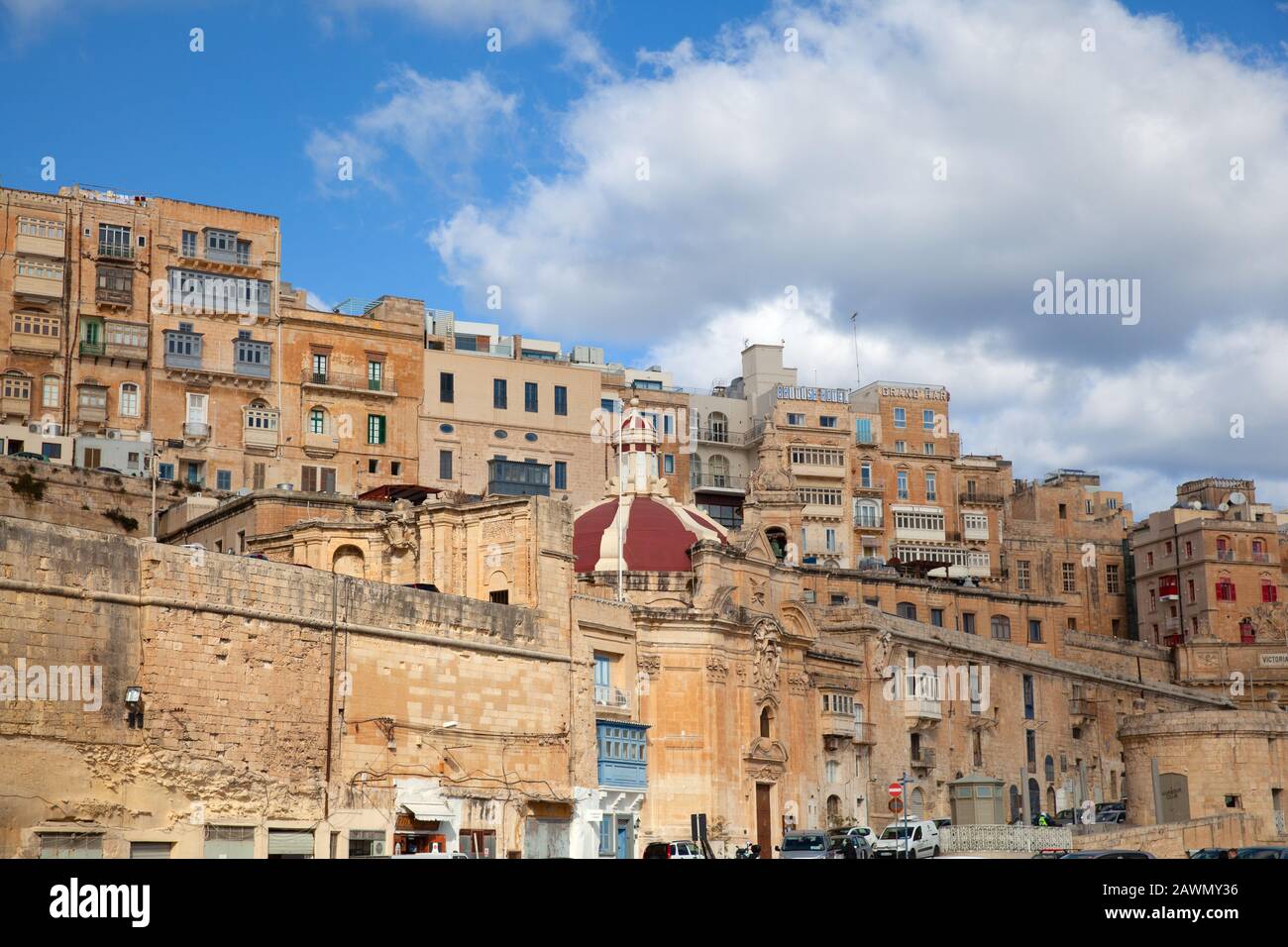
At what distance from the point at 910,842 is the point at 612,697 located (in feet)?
29.3

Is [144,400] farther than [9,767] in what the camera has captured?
Yes

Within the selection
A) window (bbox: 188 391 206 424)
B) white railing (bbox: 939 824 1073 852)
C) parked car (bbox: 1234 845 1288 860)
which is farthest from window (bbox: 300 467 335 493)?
parked car (bbox: 1234 845 1288 860)

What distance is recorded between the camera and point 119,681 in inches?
1247

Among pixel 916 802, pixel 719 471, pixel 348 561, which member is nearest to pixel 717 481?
pixel 719 471

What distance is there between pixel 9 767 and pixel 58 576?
139 inches

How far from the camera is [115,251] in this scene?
67.8 meters

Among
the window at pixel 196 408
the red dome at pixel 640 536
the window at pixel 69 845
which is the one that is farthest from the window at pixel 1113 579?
the window at pixel 69 845

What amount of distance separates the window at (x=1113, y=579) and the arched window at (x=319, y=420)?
150 ft

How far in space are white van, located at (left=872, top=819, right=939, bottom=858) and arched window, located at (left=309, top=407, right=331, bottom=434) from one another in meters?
32.4

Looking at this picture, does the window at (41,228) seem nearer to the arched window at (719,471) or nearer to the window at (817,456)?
the arched window at (719,471)

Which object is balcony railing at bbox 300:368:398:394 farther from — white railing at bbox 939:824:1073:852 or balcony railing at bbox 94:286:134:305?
white railing at bbox 939:824:1073:852

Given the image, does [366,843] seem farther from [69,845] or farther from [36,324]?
[36,324]
